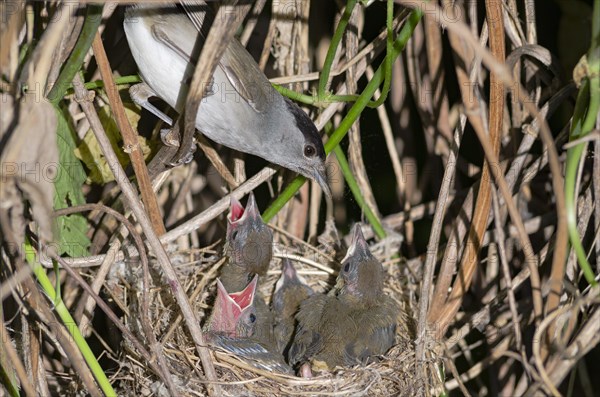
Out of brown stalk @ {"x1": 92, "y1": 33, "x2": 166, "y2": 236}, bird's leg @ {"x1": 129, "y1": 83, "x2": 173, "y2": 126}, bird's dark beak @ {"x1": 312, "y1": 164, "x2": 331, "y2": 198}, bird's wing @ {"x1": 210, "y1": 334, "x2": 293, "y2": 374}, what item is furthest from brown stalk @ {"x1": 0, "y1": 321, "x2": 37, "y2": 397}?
bird's dark beak @ {"x1": 312, "y1": 164, "x2": 331, "y2": 198}

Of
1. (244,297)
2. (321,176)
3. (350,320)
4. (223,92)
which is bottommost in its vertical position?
(350,320)

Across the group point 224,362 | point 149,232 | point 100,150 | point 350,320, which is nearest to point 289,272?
point 350,320

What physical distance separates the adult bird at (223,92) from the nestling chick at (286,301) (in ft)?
1.29

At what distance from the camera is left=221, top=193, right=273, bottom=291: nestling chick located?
292 cm

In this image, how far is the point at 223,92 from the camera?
2809 mm

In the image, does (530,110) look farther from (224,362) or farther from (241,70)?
(224,362)

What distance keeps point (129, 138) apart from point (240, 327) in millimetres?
839

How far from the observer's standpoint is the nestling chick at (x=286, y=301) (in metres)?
3.03

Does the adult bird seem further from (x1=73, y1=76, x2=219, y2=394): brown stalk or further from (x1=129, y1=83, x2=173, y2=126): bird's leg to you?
(x1=73, y1=76, x2=219, y2=394): brown stalk

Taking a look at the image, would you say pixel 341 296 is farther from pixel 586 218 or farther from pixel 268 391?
pixel 586 218

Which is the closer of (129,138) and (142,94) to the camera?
(129,138)

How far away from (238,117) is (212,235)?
2.47ft

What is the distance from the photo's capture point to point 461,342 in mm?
3020

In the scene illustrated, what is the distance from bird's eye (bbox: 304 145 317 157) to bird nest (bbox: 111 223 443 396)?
1.80 ft
